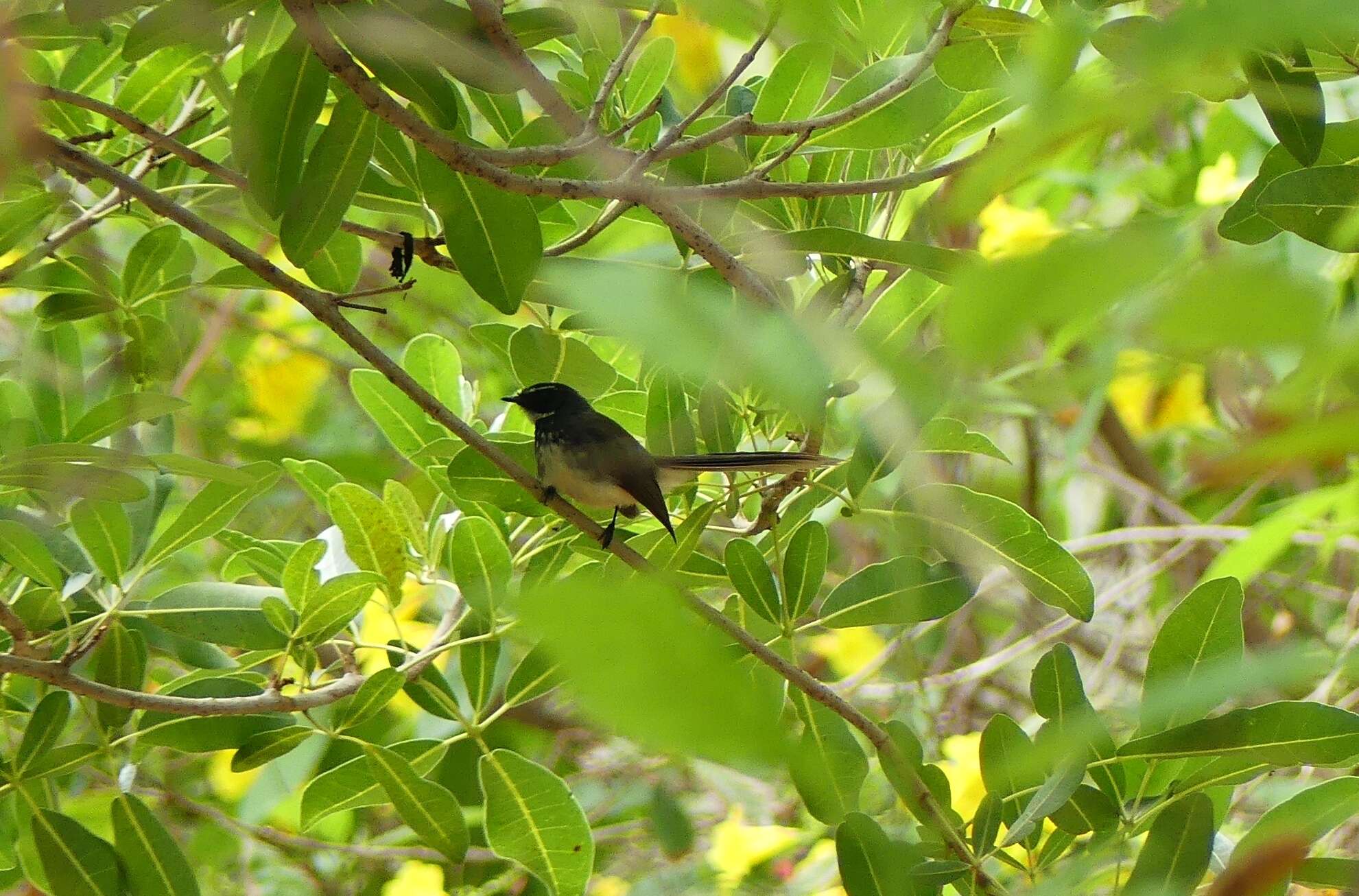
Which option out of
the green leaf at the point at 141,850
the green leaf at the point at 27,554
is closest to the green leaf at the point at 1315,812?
the green leaf at the point at 141,850

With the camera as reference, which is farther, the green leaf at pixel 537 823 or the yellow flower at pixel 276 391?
the yellow flower at pixel 276 391

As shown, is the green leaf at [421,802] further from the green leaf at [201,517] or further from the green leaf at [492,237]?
the green leaf at [492,237]

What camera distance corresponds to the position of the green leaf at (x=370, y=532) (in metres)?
1.85

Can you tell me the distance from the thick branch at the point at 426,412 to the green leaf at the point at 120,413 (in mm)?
215

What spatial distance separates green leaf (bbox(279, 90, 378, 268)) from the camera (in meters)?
1.53

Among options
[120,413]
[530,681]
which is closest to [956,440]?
[530,681]

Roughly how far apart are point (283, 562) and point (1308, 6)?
1790 mm

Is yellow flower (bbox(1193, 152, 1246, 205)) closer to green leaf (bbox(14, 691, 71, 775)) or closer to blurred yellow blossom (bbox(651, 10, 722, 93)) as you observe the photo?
blurred yellow blossom (bbox(651, 10, 722, 93))

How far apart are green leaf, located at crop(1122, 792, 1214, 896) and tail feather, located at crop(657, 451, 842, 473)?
0.61 meters

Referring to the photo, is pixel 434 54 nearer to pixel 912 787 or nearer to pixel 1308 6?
pixel 912 787

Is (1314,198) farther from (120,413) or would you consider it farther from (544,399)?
(120,413)

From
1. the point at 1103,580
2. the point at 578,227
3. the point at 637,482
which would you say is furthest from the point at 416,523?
the point at 1103,580

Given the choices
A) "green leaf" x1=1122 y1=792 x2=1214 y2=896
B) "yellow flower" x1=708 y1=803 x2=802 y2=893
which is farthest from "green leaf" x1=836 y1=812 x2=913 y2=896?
"yellow flower" x1=708 y1=803 x2=802 y2=893

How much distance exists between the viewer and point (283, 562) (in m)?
1.91
